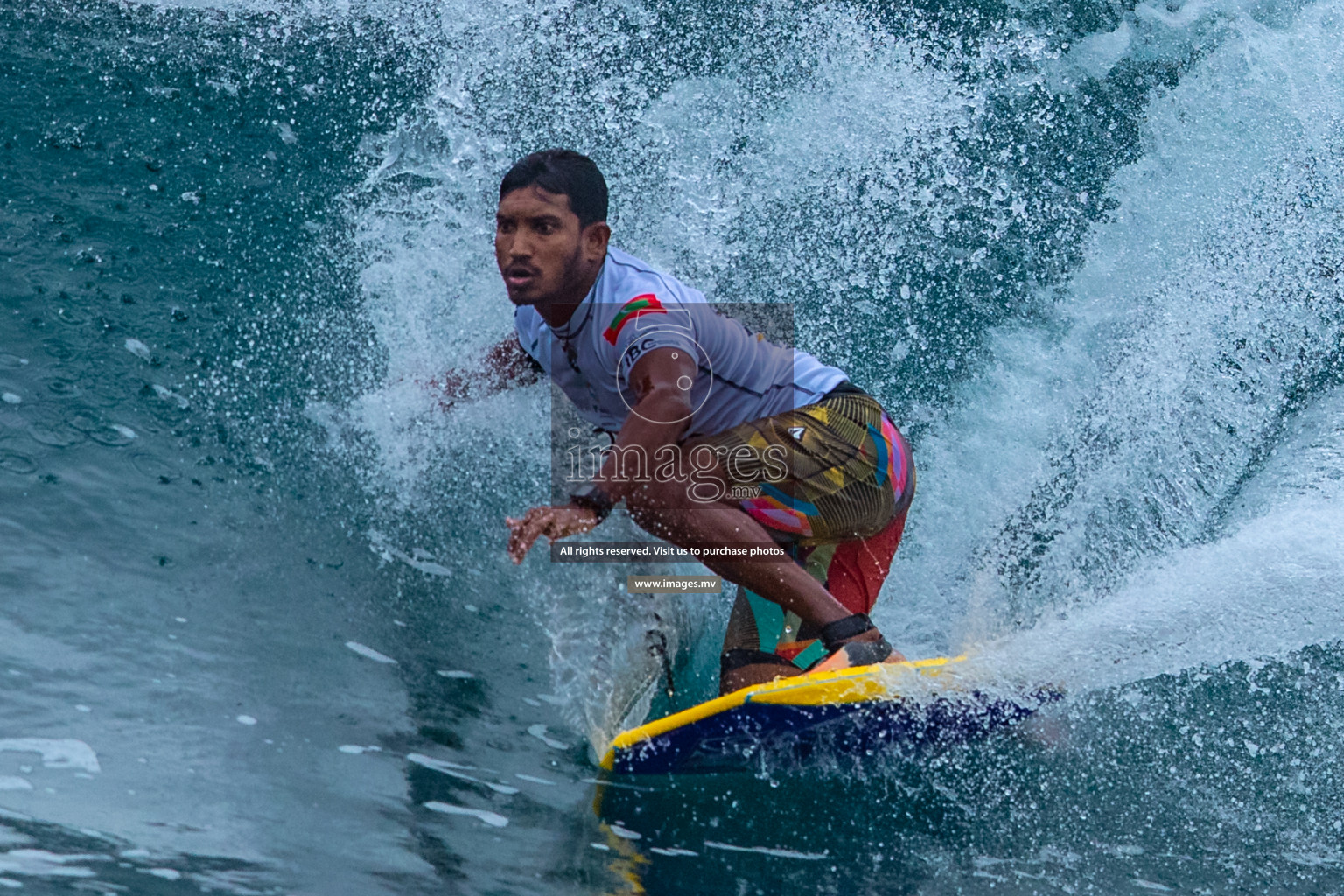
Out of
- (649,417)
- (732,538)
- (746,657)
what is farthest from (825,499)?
(649,417)

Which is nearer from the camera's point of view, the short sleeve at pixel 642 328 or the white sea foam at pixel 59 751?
the white sea foam at pixel 59 751

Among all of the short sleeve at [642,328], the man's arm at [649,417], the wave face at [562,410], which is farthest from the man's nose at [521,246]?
the wave face at [562,410]

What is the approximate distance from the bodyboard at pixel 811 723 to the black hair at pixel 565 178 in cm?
125

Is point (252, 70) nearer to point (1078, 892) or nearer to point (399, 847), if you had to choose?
point (399, 847)

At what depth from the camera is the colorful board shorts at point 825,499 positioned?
3.22 metres

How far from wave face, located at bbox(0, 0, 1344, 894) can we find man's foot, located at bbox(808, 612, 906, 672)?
275mm

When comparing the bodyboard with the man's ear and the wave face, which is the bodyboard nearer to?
the wave face

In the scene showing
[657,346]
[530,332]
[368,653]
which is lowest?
[368,653]

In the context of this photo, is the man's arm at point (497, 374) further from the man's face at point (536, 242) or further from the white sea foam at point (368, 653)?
the white sea foam at point (368, 653)

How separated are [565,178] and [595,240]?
16 cm

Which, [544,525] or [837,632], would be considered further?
[837,632]

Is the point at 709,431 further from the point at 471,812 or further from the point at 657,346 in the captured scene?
the point at 471,812

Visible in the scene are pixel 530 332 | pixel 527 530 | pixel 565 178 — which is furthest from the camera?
pixel 530 332

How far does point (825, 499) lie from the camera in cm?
329
